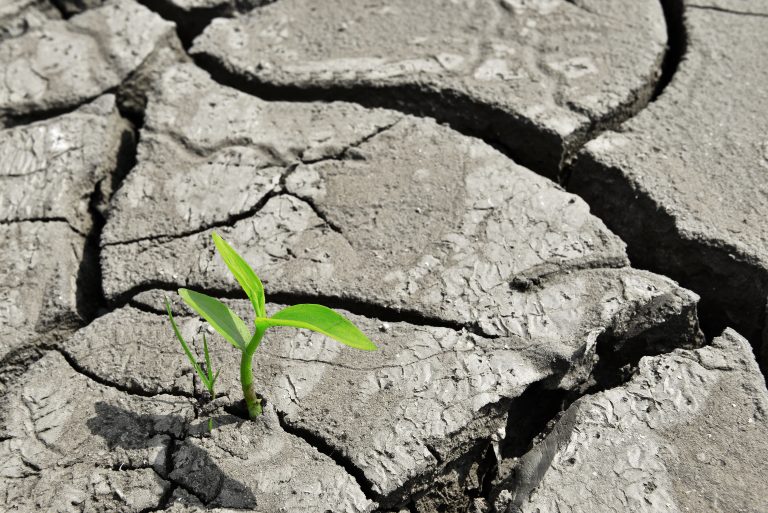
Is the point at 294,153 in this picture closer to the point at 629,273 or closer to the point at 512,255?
the point at 512,255

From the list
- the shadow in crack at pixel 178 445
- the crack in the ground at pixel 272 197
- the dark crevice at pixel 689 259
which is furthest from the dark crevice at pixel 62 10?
the dark crevice at pixel 689 259

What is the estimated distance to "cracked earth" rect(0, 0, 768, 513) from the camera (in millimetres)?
1450

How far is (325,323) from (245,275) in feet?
0.60

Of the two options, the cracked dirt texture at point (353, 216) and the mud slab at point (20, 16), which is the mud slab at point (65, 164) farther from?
the mud slab at point (20, 16)

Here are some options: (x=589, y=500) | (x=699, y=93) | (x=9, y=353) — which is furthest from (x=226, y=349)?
(x=699, y=93)

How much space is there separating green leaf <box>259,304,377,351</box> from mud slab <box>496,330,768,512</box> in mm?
418

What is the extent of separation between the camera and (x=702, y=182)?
1.89m

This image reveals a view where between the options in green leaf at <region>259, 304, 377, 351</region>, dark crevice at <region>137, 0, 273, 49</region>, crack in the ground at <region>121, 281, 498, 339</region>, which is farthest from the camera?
dark crevice at <region>137, 0, 273, 49</region>

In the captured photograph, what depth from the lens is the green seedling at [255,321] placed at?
1.28 m

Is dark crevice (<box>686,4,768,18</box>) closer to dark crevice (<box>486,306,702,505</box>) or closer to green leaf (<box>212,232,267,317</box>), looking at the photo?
dark crevice (<box>486,306,702,505</box>)

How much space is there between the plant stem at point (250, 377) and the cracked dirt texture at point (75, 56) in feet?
3.78

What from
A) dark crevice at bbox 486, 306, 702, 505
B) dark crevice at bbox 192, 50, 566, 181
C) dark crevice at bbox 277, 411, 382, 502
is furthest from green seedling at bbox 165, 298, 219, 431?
dark crevice at bbox 192, 50, 566, 181

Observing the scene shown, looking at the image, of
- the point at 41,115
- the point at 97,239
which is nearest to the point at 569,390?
the point at 97,239

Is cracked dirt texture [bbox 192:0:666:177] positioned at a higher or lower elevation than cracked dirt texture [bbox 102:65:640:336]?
higher
